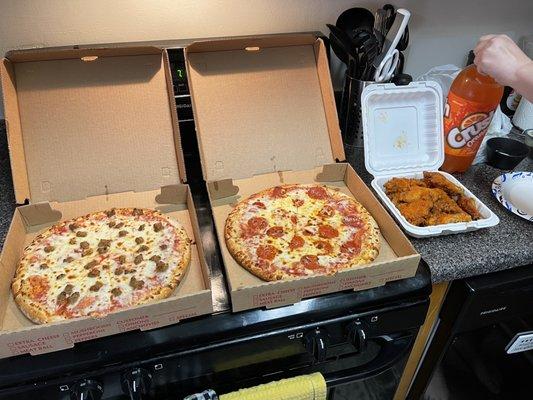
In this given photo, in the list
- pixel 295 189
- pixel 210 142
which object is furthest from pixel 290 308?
pixel 210 142

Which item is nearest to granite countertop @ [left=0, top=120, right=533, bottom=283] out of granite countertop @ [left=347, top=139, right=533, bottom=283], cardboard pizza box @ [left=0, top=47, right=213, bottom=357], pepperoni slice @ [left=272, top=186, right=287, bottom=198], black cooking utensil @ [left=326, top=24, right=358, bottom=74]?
granite countertop @ [left=347, top=139, right=533, bottom=283]

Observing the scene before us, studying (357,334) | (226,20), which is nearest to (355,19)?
(226,20)

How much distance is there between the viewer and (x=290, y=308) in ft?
2.76

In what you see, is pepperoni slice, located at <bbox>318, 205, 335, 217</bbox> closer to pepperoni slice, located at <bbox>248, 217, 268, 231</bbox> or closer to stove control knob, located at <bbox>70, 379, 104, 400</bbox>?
pepperoni slice, located at <bbox>248, 217, 268, 231</bbox>

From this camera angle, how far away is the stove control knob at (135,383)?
0.76m

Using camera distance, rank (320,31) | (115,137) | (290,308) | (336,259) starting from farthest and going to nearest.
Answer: (320,31) < (115,137) < (336,259) < (290,308)

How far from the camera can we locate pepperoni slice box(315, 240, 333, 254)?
38.6 inches

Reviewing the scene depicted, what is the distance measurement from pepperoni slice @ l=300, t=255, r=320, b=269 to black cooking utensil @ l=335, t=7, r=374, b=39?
2.50ft

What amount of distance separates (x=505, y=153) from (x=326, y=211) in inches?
25.8

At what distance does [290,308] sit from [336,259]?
7.1 inches

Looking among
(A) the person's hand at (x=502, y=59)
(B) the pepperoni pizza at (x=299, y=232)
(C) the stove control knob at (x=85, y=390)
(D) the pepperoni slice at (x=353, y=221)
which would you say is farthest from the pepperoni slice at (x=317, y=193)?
(C) the stove control knob at (x=85, y=390)

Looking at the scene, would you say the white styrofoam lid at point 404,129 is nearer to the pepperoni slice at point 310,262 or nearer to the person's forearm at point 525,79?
the person's forearm at point 525,79

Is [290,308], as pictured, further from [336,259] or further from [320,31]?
[320,31]

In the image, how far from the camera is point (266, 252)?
952 mm
